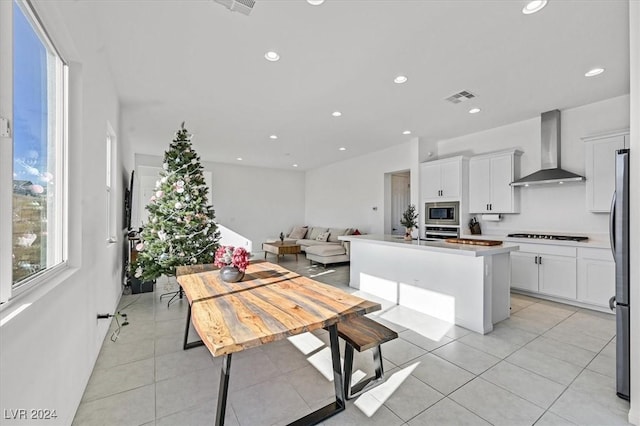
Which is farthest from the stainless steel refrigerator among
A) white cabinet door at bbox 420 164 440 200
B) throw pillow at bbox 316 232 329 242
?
throw pillow at bbox 316 232 329 242

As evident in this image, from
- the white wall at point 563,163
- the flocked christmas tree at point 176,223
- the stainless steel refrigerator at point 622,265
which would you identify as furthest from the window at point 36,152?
the white wall at point 563,163

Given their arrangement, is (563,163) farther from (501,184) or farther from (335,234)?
(335,234)

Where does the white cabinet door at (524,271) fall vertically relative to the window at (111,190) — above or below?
below

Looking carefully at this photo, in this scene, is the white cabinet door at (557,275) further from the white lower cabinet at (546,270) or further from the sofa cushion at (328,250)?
the sofa cushion at (328,250)

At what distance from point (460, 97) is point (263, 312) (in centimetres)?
378

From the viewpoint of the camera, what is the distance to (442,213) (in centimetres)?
538

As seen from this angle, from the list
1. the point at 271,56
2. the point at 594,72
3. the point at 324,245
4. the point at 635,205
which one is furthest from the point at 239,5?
the point at 324,245

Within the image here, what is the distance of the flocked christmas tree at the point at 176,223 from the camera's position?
369 cm

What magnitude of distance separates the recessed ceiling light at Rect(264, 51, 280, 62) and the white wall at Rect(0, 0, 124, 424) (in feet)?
4.64

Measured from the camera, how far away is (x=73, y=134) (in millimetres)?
1764

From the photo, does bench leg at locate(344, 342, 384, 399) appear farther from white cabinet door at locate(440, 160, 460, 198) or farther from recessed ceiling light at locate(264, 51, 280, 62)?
white cabinet door at locate(440, 160, 460, 198)

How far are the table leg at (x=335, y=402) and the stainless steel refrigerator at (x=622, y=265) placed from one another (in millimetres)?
1918

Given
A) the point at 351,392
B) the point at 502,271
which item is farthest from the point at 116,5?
the point at 502,271

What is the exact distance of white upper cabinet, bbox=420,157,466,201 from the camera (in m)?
5.09
